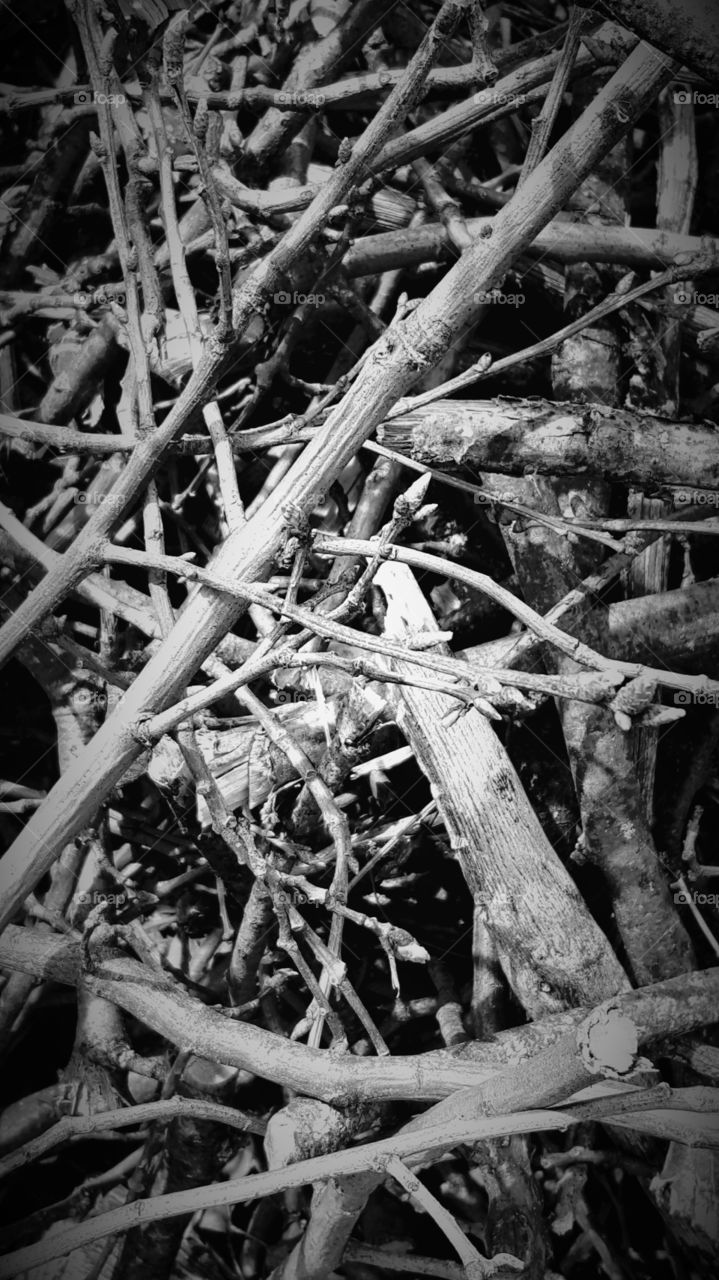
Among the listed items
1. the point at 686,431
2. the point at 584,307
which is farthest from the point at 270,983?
the point at 584,307

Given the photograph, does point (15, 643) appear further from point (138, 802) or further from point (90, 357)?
point (90, 357)

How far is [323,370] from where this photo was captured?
247 centimetres

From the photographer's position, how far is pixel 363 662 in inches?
50.3

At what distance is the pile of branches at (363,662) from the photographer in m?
1.41

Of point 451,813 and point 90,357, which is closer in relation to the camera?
point 451,813

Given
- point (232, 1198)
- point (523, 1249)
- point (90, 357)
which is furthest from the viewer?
point (90, 357)

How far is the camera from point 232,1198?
1.23 m

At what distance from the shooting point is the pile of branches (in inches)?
55.4

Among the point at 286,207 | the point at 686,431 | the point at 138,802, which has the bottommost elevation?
the point at 138,802

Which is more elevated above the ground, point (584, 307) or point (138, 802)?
point (584, 307)

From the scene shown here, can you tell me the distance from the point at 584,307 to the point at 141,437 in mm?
1322

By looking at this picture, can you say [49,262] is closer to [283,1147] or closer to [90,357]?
[90,357]

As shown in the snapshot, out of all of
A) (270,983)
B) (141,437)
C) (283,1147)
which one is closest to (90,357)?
(141,437)

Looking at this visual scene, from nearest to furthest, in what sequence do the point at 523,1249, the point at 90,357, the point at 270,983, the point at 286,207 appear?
1. the point at 523,1249
2. the point at 270,983
3. the point at 286,207
4. the point at 90,357
